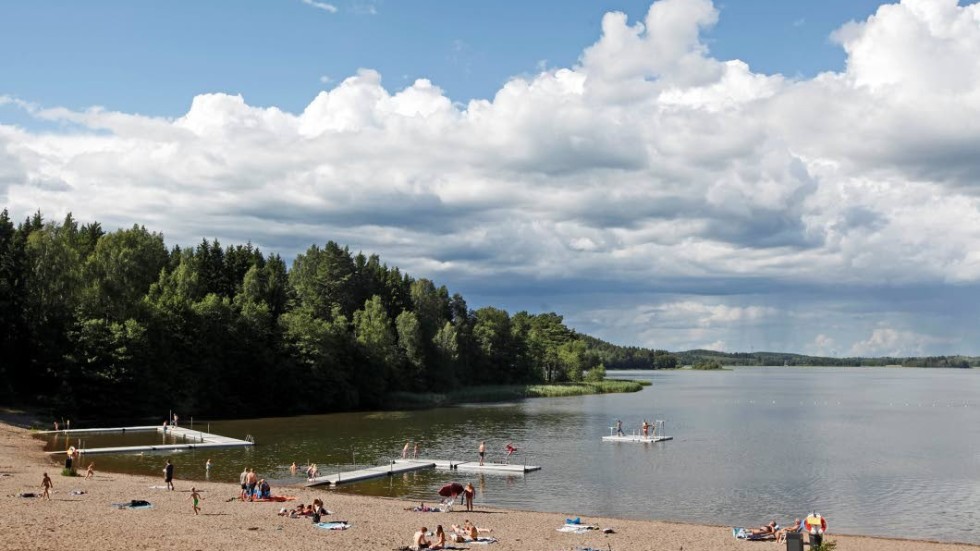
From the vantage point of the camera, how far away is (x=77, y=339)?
77.5 m

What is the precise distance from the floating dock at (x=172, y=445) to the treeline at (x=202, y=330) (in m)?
8.67

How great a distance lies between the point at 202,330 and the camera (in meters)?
93.2

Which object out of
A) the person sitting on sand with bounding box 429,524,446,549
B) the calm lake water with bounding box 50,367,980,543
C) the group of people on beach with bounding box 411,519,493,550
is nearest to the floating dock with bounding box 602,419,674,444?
the calm lake water with bounding box 50,367,980,543

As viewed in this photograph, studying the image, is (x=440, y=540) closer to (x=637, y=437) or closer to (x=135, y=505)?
(x=135, y=505)

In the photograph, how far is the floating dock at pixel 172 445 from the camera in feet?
187

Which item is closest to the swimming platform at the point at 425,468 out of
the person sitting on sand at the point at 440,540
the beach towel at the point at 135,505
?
the beach towel at the point at 135,505

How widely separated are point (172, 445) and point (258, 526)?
1253 inches

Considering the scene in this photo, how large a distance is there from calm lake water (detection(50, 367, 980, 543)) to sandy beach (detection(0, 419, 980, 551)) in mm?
3283

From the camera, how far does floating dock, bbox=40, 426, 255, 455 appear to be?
56906 mm

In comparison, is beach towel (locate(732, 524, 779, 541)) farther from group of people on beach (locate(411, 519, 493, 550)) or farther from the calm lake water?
group of people on beach (locate(411, 519, 493, 550))

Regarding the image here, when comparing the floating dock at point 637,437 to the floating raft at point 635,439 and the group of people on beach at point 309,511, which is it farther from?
the group of people on beach at point 309,511

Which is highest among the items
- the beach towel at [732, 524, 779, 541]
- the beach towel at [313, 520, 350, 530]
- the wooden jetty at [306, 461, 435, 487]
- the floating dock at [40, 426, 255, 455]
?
the beach towel at [313, 520, 350, 530]

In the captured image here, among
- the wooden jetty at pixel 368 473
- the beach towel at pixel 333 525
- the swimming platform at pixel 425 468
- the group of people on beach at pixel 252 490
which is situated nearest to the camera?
the beach towel at pixel 333 525

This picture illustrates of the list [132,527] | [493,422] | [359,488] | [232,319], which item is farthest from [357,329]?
[132,527]
